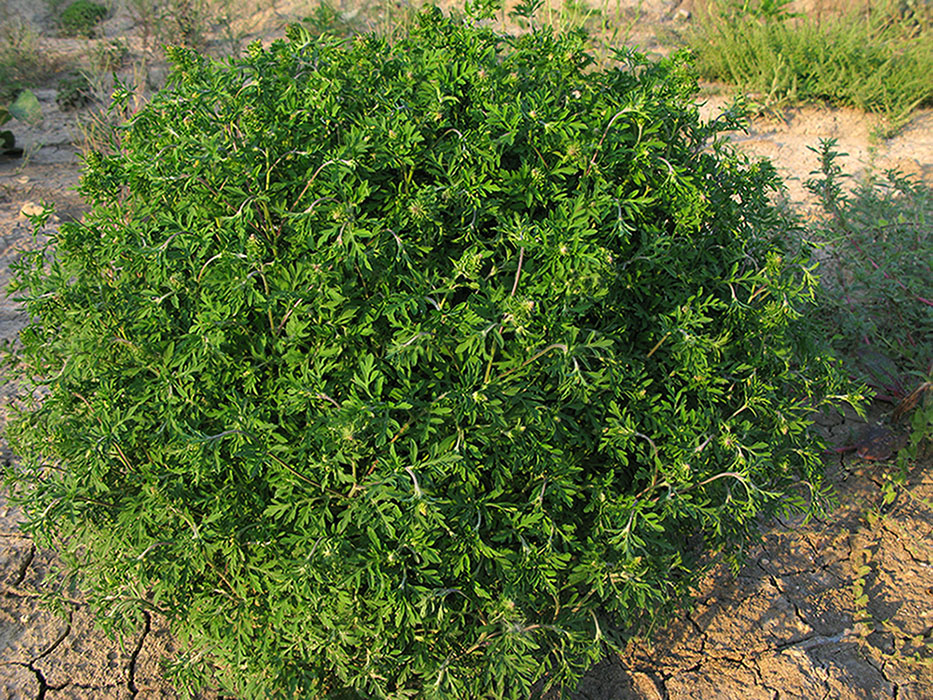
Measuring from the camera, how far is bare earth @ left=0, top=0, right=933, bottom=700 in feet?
8.42

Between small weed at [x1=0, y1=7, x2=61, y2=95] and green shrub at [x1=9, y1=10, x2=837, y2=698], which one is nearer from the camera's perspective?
green shrub at [x1=9, y1=10, x2=837, y2=698]

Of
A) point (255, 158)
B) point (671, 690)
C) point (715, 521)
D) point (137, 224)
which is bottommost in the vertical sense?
point (671, 690)

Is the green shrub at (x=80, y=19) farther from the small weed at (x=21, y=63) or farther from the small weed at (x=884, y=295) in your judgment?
the small weed at (x=884, y=295)

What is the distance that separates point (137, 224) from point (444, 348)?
1001mm

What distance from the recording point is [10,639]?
266 cm

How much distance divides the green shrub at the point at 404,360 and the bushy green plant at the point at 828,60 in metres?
5.00

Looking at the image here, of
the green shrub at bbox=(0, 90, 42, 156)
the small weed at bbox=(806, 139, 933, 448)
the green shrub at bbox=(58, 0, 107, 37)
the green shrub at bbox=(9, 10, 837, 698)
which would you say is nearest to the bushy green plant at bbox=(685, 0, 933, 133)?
the small weed at bbox=(806, 139, 933, 448)

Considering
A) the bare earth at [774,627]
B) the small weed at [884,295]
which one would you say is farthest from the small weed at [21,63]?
the small weed at [884,295]

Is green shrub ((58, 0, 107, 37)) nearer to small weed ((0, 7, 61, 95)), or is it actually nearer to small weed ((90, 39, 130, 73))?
small weed ((0, 7, 61, 95))

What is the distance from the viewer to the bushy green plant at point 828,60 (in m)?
6.26

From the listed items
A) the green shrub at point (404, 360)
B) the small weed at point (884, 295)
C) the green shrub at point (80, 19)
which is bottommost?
the green shrub at point (80, 19)

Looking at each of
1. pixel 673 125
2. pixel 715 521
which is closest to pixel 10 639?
pixel 715 521

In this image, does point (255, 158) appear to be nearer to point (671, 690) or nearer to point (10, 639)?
point (10, 639)

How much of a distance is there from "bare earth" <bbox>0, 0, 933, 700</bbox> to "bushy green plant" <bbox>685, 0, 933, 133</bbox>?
384 cm
